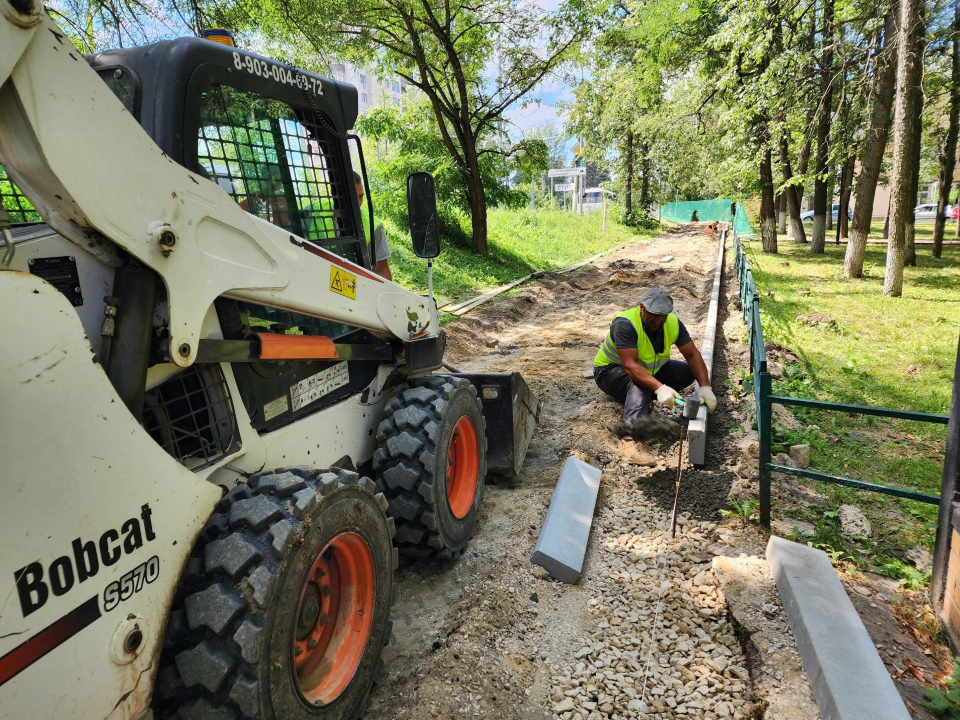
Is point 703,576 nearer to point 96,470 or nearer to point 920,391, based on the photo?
point 96,470

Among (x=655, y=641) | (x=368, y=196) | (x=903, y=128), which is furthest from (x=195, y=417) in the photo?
(x=903, y=128)

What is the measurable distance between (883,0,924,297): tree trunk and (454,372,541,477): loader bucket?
9564 millimetres

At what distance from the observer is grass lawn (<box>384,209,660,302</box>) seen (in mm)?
12570

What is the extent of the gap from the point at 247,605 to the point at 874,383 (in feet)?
21.6

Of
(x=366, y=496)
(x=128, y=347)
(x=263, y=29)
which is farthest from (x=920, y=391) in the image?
(x=263, y=29)

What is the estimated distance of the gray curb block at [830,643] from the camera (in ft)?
7.61

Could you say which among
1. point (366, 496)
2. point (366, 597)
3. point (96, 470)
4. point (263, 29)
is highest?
point (263, 29)

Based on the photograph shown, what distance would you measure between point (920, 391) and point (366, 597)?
237 inches

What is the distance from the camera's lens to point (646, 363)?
5.69 m

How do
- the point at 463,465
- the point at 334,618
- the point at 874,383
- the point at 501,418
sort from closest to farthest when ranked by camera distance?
the point at 334,618 → the point at 463,465 → the point at 501,418 → the point at 874,383

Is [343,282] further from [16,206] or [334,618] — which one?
[334,618]

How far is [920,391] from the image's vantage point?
19.9ft

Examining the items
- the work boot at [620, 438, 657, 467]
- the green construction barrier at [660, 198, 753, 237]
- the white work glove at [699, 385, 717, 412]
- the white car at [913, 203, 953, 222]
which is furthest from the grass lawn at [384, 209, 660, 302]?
the white car at [913, 203, 953, 222]

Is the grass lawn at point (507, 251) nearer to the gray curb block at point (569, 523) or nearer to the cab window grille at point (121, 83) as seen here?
the gray curb block at point (569, 523)
